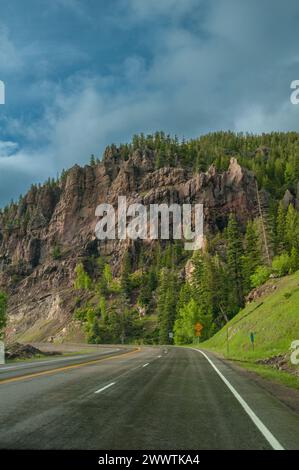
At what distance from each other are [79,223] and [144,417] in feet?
588

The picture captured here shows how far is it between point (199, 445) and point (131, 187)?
16974cm

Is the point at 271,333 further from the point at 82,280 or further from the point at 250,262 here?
the point at 82,280

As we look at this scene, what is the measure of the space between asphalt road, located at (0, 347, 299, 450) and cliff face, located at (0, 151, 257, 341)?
112 m

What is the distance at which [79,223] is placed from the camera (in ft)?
608

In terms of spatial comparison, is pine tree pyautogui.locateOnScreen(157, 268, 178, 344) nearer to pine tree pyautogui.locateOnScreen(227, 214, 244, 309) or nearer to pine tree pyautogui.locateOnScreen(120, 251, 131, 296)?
pine tree pyautogui.locateOnScreen(227, 214, 244, 309)

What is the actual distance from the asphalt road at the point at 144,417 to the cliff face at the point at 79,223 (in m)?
112

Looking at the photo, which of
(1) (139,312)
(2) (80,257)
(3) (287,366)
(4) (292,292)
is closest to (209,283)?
(4) (292,292)

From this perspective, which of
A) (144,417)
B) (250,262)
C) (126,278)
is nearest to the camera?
(144,417)

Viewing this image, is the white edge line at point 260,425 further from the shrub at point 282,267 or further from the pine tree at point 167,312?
the pine tree at point 167,312

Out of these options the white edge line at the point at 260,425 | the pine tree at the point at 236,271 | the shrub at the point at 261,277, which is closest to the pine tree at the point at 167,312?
the pine tree at the point at 236,271

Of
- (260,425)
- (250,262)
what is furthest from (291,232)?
(260,425)

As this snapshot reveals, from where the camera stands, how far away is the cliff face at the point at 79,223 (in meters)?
144

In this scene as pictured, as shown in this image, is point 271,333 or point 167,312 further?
point 167,312

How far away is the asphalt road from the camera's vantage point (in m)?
6.72
